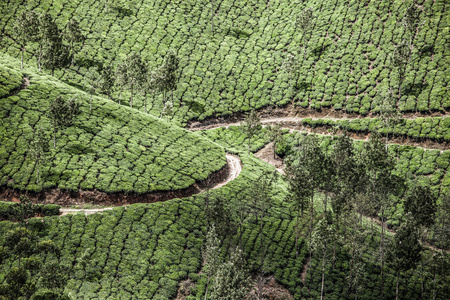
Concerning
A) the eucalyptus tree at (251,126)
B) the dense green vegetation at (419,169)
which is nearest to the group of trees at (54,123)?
the eucalyptus tree at (251,126)

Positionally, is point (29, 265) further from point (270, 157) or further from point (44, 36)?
point (44, 36)

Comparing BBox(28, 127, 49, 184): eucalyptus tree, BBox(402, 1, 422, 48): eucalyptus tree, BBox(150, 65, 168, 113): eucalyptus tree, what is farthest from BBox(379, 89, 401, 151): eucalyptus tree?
BBox(28, 127, 49, 184): eucalyptus tree

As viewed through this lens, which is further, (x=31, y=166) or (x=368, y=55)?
(x=368, y=55)

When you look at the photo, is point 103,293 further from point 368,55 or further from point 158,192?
point 368,55

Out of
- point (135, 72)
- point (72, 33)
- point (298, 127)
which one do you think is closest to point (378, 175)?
point (298, 127)

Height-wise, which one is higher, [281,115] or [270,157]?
[281,115]

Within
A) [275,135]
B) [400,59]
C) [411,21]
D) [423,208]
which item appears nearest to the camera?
[423,208]

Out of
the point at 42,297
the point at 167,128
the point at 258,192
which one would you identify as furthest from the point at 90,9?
the point at 42,297
